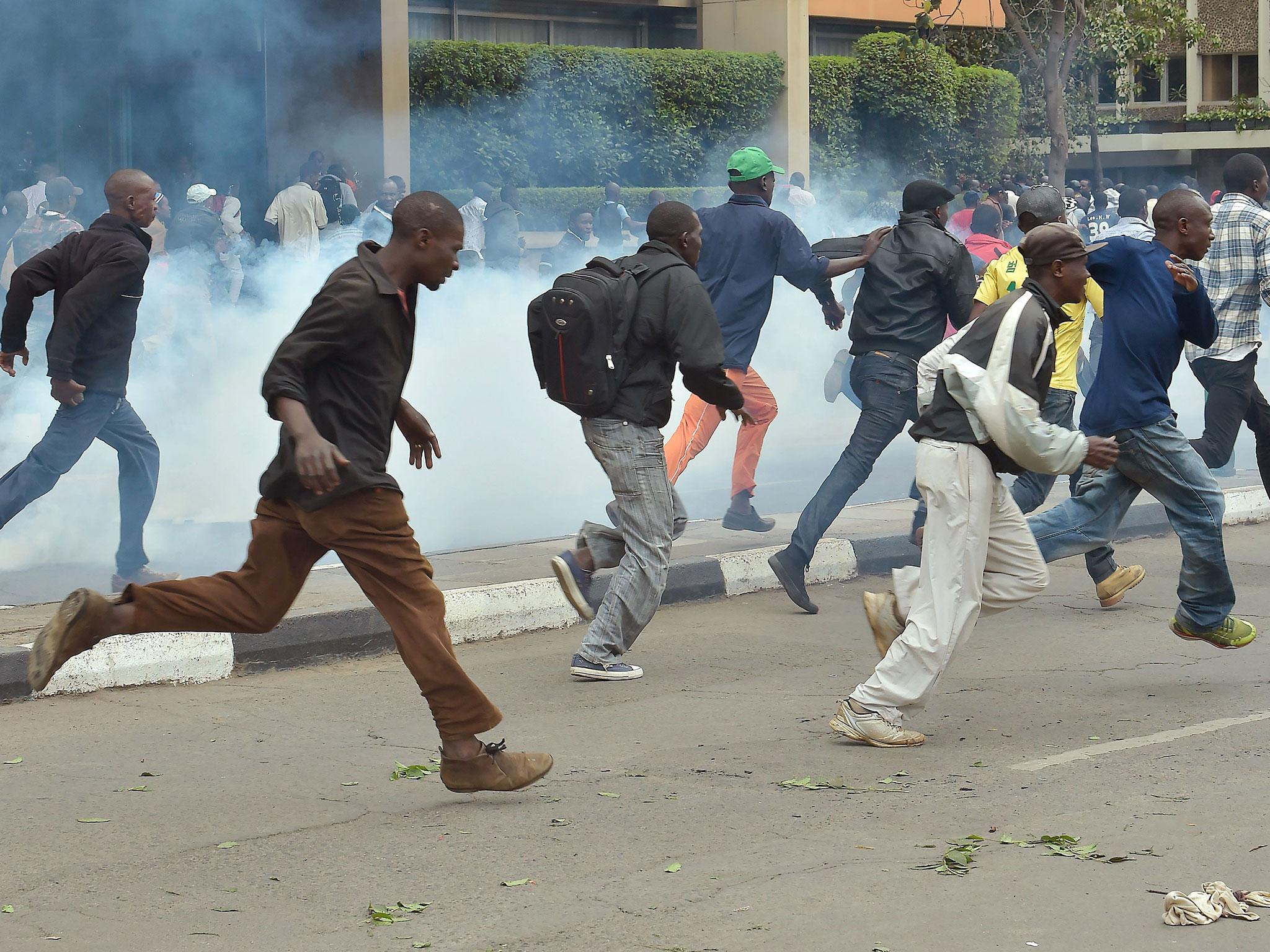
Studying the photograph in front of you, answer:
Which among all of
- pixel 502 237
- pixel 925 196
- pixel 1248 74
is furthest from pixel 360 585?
pixel 1248 74

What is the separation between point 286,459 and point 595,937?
4.69 feet

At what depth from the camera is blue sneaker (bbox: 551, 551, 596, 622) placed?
5988 mm

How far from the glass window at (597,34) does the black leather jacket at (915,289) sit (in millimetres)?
18910

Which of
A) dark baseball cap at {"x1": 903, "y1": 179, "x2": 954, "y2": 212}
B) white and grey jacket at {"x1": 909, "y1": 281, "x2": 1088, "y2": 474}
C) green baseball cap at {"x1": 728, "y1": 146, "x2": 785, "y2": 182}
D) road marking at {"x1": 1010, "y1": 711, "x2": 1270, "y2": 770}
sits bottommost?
road marking at {"x1": 1010, "y1": 711, "x2": 1270, "y2": 770}

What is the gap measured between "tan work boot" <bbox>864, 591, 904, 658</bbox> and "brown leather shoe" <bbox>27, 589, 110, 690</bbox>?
211 cm

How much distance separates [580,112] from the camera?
2303 cm

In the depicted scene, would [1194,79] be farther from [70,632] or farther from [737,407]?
[70,632]

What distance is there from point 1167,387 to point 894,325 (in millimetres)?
1423

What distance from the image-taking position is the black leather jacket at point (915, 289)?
690 centimetres

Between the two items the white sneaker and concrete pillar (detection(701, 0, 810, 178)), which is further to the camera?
concrete pillar (detection(701, 0, 810, 178))

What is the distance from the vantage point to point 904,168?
2944 centimetres

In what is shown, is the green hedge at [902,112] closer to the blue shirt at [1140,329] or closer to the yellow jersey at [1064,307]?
the yellow jersey at [1064,307]

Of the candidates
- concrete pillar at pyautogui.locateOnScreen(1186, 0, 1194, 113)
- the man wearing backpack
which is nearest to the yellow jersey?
the man wearing backpack

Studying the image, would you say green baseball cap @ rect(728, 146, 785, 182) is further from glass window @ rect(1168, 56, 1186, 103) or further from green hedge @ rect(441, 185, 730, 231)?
glass window @ rect(1168, 56, 1186, 103)
